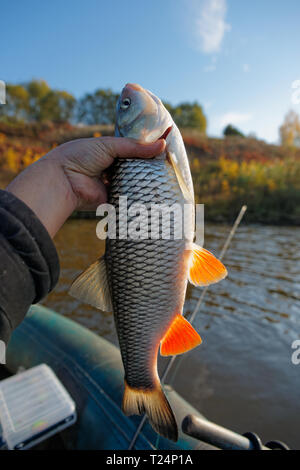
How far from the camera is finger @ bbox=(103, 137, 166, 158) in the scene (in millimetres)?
1365

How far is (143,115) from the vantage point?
4.64ft

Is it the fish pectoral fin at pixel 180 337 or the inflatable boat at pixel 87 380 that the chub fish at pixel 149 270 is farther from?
the inflatable boat at pixel 87 380

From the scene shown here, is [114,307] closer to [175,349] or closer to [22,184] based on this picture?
[175,349]

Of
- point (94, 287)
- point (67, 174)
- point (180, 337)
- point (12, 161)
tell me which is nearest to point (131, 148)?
point (67, 174)

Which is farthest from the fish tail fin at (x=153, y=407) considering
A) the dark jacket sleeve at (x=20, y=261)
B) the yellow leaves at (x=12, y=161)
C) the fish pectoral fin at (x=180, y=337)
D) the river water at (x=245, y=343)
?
the yellow leaves at (x=12, y=161)

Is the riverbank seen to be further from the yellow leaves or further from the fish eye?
the fish eye

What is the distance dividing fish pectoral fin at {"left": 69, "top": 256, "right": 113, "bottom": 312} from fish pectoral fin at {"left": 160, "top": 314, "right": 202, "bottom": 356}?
0.32 meters

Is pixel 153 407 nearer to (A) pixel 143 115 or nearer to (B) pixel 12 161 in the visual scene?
(A) pixel 143 115

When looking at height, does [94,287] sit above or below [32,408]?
above

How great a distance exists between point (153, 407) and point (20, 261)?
2.86ft

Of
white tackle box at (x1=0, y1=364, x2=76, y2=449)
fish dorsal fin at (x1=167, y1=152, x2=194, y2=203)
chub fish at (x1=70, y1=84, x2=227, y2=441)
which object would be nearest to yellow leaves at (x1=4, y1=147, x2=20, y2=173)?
white tackle box at (x1=0, y1=364, x2=76, y2=449)

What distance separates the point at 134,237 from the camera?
134 cm

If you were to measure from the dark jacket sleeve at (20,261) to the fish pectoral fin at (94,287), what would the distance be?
0.73 feet

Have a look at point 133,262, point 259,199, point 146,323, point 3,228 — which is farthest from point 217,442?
point 259,199
